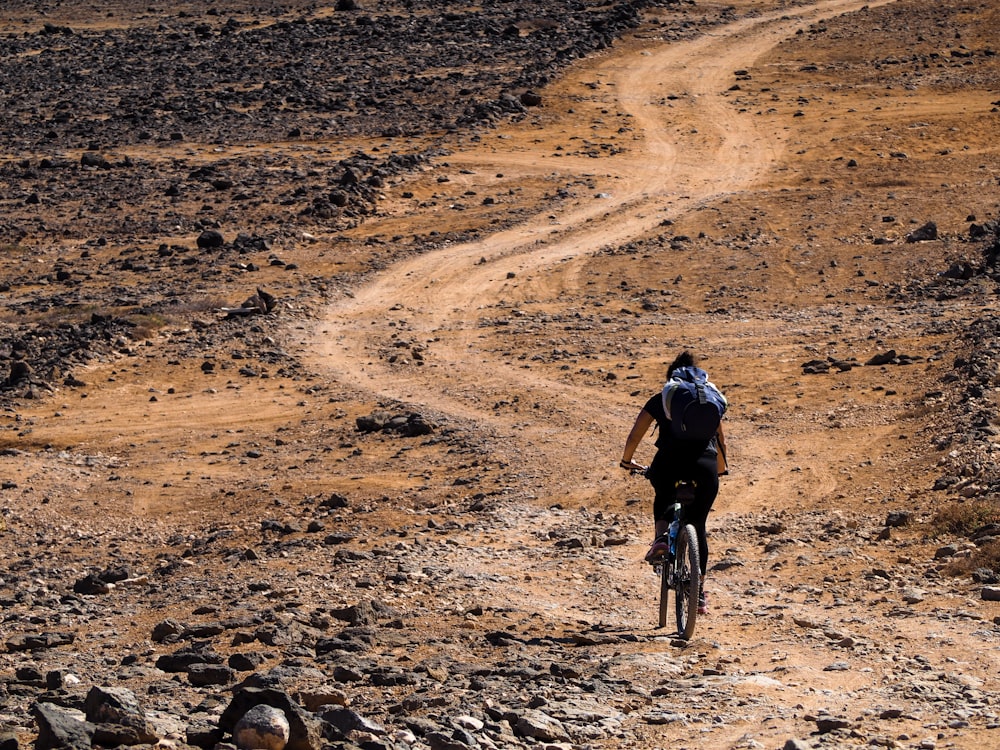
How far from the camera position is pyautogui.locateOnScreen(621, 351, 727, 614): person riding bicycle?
351 inches

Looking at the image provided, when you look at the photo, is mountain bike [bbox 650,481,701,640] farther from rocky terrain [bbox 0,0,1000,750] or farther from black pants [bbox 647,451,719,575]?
rocky terrain [bbox 0,0,1000,750]

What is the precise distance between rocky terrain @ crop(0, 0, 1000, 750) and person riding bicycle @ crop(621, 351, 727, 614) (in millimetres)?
774

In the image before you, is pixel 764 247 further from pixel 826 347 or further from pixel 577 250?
pixel 826 347

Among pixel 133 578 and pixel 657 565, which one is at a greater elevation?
pixel 657 565

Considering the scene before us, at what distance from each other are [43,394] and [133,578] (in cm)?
697

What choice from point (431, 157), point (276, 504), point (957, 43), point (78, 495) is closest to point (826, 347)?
point (276, 504)

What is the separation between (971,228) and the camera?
79.4ft

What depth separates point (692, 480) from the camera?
8.99 metres

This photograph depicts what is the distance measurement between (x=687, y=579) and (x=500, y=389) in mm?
9020

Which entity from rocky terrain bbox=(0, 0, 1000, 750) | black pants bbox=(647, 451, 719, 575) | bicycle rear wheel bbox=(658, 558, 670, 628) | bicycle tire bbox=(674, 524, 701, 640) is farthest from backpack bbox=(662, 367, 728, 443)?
rocky terrain bbox=(0, 0, 1000, 750)

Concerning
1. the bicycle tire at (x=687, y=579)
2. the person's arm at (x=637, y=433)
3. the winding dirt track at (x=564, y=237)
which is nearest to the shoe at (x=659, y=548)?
the bicycle tire at (x=687, y=579)

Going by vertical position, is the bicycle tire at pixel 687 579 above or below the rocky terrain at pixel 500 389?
above

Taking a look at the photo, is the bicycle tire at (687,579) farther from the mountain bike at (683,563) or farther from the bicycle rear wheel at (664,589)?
the bicycle rear wheel at (664,589)

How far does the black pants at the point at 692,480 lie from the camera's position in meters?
8.96
